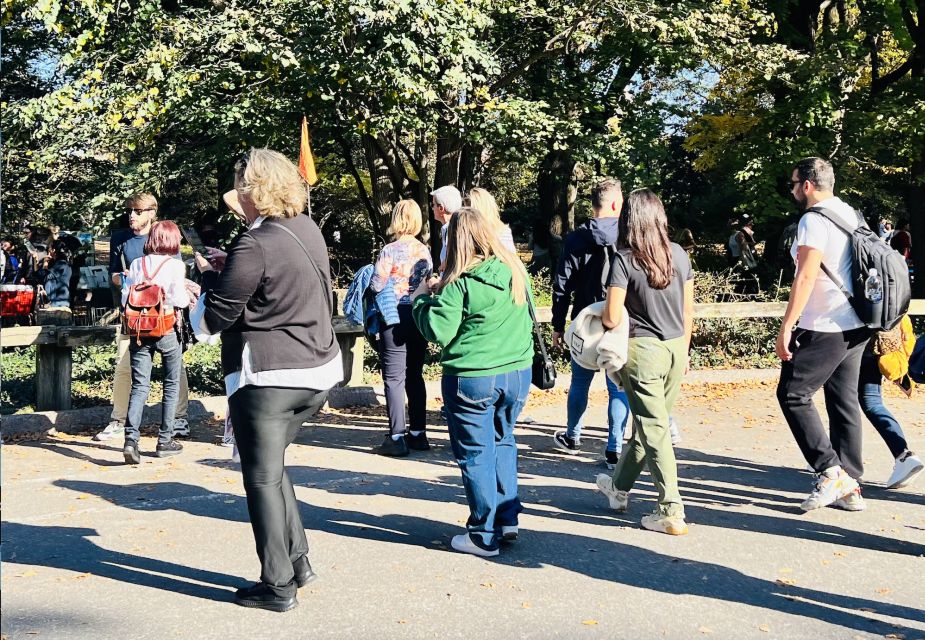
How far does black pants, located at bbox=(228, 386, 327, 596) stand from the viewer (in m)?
4.21

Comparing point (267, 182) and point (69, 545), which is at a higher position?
point (267, 182)

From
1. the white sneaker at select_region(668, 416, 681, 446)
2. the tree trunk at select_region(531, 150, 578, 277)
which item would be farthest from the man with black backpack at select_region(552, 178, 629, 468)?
the tree trunk at select_region(531, 150, 578, 277)

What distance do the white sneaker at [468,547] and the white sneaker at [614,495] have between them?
1.11 metres

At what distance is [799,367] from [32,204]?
19.8m

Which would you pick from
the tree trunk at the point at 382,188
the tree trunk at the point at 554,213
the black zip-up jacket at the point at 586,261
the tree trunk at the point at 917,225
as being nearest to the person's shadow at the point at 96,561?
the black zip-up jacket at the point at 586,261

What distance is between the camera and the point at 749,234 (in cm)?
2070

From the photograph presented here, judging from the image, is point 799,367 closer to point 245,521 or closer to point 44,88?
point 245,521

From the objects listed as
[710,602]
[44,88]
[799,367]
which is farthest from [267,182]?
[44,88]

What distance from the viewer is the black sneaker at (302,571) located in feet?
15.0

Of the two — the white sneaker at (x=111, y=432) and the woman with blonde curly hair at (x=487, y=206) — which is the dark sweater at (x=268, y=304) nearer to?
the woman with blonde curly hair at (x=487, y=206)

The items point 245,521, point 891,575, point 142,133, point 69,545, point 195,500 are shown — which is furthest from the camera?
point 142,133

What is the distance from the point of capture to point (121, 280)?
7727 millimetres

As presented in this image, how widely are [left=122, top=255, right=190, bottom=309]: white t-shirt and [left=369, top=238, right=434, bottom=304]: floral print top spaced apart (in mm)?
1356

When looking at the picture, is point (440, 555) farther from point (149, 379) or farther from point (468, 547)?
point (149, 379)
